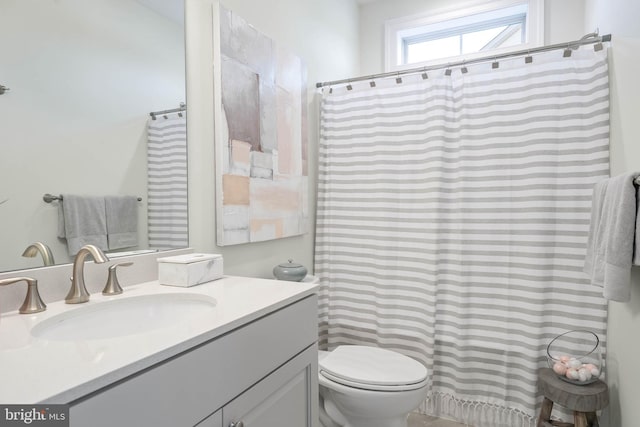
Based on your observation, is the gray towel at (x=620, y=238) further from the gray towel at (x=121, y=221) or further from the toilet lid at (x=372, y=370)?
the gray towel at (x=121, y=221)

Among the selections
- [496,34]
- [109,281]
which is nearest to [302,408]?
[109,281]

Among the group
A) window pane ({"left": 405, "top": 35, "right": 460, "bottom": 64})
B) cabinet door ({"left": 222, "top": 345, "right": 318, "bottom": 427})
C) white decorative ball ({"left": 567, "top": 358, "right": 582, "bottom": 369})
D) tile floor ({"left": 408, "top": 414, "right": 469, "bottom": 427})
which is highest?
window pane ({"left": 405, "top": 35, "right": 460, "bottom": 64})

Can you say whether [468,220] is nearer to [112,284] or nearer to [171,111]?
[171,111]

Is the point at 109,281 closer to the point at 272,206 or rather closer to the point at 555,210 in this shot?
the point at 272,206

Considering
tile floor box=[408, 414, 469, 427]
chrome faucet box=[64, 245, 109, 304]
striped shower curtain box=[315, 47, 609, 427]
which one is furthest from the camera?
tile floor box=[408, 414, 469, 427]

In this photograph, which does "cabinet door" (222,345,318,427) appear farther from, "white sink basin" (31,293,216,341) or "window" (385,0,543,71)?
"window" (385,0,543,71)

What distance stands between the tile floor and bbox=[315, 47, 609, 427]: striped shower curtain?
43 mm

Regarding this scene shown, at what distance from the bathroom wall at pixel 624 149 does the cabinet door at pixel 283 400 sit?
39.8 inches

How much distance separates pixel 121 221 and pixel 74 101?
1.28 feet

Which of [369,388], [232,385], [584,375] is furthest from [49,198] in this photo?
[584,375]

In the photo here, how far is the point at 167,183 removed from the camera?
138 centimetres

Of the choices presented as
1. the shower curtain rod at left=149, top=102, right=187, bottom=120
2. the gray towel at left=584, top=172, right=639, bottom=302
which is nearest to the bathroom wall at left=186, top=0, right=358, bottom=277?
the shower curtain rod at left=149, top=102, right=187, bottom=120

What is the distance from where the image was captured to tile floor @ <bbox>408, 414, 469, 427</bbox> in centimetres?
201

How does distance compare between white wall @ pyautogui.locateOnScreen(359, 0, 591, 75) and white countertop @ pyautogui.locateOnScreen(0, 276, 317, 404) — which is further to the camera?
white wall @ pyautogui.locateOnScreen(359, 0, 591, 75)
